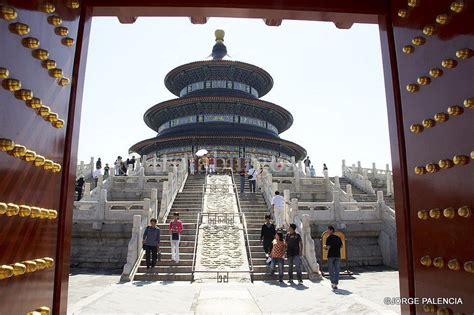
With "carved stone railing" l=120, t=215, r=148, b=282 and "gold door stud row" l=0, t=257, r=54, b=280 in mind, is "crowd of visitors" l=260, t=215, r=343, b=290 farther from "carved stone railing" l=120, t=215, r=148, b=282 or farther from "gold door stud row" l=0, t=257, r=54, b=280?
"gold door stud row" l=0, t=257, r=54, b=280

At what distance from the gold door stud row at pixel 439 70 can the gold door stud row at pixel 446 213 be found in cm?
74

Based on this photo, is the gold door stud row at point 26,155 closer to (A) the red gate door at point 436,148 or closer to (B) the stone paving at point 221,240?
(A) the red gate door at point 436,148

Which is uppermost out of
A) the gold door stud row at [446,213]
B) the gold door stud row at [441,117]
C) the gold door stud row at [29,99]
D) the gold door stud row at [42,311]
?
the gold door stud row at [29,99]

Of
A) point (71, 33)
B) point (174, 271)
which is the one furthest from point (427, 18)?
point (174, 271)

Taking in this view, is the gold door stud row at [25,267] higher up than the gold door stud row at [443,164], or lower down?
lower down

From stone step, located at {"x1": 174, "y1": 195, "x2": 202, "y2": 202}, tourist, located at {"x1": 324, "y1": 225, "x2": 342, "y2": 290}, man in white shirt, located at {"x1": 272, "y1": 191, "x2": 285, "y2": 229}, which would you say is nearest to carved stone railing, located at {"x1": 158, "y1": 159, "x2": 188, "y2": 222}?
stone step, located at {"x1": 174, "y1": 195, "x2": 202, "y2": 202}

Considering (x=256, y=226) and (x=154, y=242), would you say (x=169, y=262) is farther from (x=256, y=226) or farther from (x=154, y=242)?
(x=256, y=226)

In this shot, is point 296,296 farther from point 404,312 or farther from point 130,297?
point 404,312

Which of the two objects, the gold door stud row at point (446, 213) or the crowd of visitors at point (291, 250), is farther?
the crowd of visitors at point (291, 250)

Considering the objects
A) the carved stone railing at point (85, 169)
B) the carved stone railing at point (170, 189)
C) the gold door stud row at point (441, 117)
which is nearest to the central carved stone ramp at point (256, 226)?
the carved stone railing at point (170, 189)

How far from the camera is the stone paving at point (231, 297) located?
6125 millimetres

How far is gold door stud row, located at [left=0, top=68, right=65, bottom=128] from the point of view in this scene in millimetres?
1899

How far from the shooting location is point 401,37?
2846mm

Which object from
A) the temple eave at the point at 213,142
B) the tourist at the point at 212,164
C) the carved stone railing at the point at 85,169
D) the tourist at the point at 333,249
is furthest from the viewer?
the temple eave at the point at 213,142
